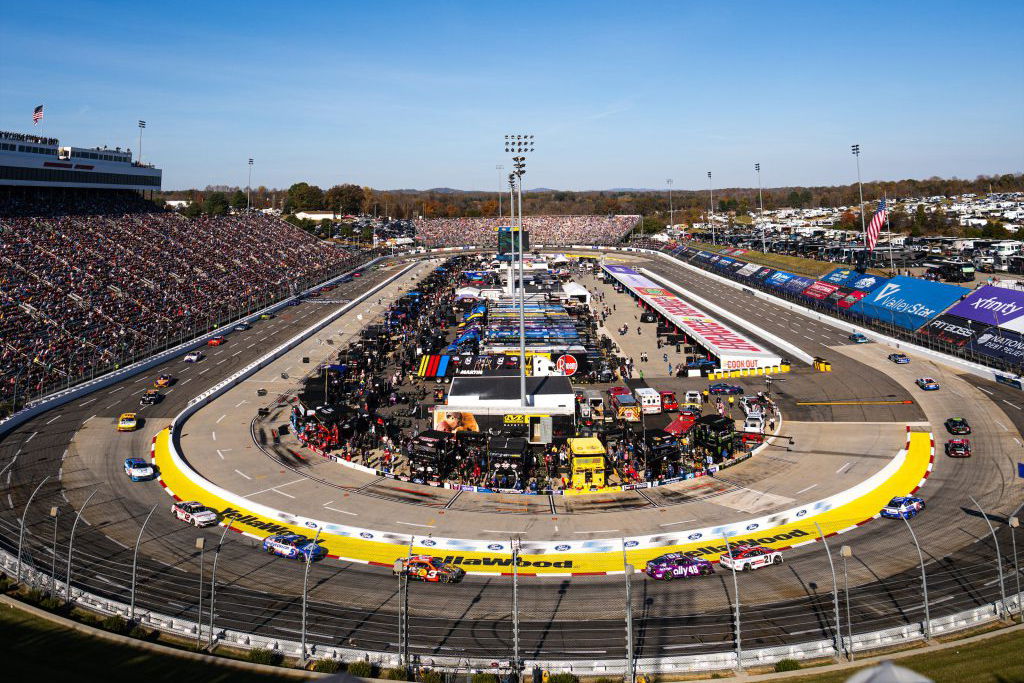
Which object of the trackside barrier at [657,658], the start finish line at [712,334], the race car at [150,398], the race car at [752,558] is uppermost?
the start finish line at [712,334]

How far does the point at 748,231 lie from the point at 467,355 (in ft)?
496

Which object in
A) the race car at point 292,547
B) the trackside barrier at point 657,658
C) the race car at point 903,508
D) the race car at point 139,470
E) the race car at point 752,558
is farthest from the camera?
the race car at point 139,470

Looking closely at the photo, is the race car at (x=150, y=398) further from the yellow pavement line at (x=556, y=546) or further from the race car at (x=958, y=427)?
the race car at (x=958, y=427)

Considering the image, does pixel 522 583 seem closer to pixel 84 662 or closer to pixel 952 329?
pixel 84 662

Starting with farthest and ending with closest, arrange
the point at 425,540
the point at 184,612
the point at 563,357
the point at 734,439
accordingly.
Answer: the point at 563,357, the point at 734,439, the point at 425,540, the point at 184,612

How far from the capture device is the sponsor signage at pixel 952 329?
5703cm

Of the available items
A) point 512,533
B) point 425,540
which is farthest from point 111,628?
point 512,533

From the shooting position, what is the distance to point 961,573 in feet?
79.7

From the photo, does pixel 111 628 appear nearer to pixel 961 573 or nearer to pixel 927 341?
pixel 961 573

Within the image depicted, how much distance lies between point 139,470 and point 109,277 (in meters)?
41.4

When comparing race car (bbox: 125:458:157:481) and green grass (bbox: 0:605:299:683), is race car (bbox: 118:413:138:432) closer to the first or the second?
race car (bbox: 125:458:157:481)

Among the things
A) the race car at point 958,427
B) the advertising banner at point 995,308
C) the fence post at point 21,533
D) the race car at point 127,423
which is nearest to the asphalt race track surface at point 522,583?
the fence post at point 21,533

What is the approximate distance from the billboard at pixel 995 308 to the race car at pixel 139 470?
63109 mm

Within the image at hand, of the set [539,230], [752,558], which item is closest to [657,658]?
[752,558]
